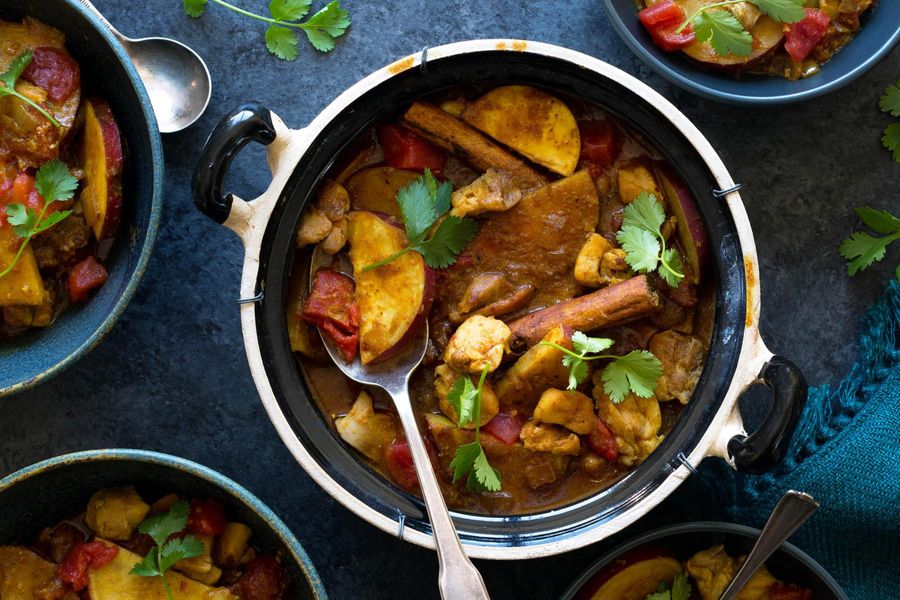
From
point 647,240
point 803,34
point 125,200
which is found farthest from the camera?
point 803,34

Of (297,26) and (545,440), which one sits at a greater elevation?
(297,26)

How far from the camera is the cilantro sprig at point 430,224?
2.54 metres

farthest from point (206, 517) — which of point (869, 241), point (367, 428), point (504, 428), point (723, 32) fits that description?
point (869, 241)

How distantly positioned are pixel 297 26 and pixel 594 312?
1288 millimetres

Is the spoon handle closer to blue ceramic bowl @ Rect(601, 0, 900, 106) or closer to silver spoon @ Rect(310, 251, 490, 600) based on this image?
silver spoon @ Rect(310, 251, 490, 600)

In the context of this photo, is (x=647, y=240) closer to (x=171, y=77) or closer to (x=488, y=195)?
(x=488, y=195)

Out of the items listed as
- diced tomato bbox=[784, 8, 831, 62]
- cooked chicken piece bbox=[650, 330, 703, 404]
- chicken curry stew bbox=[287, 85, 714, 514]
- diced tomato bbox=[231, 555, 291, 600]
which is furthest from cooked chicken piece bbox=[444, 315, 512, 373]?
diced tomato bbox=[784, 8, 831, 62]

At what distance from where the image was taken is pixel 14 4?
274 centimetres

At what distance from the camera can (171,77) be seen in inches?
116

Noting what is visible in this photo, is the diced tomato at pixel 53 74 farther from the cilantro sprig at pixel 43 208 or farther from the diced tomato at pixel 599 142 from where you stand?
the diced tomato at pixel 599 142

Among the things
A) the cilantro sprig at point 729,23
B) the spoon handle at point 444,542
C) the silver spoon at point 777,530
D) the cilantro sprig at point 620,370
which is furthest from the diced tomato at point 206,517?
the cilantro sprig at point 729,23

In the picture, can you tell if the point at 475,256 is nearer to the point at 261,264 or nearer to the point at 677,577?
the point at 261,264

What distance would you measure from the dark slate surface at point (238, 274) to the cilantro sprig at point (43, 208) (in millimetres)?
386

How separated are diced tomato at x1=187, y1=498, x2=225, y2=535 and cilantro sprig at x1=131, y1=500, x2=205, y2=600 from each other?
33 mm
